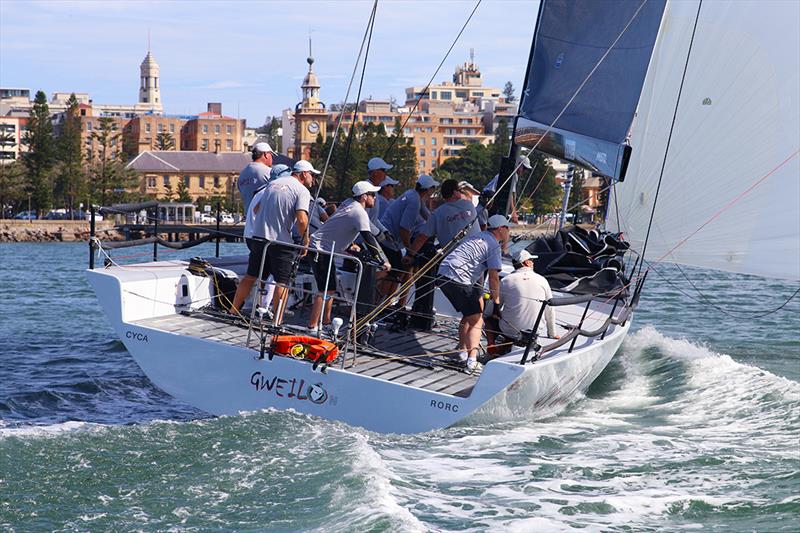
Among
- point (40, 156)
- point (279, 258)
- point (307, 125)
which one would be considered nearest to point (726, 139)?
point (279, 258)

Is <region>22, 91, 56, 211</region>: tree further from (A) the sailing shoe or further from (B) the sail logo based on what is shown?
(A) the sailing shoe

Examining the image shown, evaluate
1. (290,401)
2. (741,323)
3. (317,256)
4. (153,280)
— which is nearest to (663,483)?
(290,401)

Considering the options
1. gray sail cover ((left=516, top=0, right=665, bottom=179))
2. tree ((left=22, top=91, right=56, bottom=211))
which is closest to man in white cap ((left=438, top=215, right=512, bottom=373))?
gray sail cover ((left=516, top=0, right=665, bottom=179))

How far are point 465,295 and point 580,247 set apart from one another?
141 inches

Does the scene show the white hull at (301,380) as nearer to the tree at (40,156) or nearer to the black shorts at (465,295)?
the black shorts at (465,295)

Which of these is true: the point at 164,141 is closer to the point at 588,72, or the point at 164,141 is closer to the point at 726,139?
the point at 588,72

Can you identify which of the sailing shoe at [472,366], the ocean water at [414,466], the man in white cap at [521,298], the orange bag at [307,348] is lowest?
the ocean water at [414,466]

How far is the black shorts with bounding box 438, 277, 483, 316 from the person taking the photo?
8.59 meters

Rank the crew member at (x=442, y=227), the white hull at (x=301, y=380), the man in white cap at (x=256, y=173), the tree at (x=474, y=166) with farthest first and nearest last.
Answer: the tree at (x=474, y=166)
the man in white cap at (x=256, y=173)
the crew member at (x=442, y=227)
the white hull at (x=301, y=380)

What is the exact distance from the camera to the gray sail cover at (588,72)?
12477mm

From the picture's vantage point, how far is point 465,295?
8617 mm

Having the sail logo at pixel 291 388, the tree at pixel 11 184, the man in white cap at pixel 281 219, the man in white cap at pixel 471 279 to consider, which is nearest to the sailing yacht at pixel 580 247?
the sail logo at pixel 291 388

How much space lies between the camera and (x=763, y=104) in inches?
445

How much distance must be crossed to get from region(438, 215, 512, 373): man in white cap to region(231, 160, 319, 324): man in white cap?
4.02 ft
